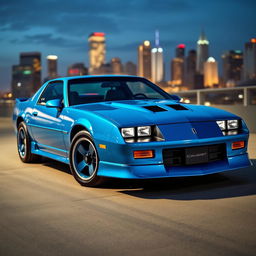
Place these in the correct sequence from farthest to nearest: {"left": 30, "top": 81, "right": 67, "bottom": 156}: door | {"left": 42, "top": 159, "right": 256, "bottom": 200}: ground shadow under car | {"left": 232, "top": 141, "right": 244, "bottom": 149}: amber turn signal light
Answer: {"left": 30, "top": 81, "right": 67, "bottom": 156}: door, {"left": 232, "top": 141, "right": 244, "bottom": 149}: amber turn signal light, {"left": 42, "top": 159, "right": 256, "bottom": 200}: ground shadow under car

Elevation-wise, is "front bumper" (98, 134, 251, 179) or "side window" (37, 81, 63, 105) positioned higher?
"side window" (37, 81, 63, 105)

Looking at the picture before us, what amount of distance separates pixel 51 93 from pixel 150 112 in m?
2.48

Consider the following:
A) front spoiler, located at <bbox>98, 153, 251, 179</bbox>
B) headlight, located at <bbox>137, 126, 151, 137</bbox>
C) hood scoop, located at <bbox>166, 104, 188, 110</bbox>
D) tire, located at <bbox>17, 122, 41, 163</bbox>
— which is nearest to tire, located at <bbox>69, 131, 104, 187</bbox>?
front spoiler, located at <bbox>98, 153, 251, 179</bbox>

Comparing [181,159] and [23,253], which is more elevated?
[181,159]

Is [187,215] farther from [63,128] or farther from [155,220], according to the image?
[63,128]

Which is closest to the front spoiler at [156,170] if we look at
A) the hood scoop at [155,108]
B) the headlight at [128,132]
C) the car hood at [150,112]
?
the headlight at [128,132]

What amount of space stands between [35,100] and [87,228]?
162 inches

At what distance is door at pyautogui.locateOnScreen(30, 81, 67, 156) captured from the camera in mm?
6645

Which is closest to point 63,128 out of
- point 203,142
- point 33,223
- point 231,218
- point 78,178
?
point 78,178

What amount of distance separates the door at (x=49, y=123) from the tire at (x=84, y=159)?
0.44m

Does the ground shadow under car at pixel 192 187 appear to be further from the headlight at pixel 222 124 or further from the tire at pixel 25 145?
the tire at pixel 25 145

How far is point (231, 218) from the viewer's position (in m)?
4.26

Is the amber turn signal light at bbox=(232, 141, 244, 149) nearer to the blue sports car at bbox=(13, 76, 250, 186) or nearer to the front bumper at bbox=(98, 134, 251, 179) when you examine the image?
the blue sports car at bbox=(13, 76, 250, 186)

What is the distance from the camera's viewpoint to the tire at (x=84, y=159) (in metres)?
5.80
